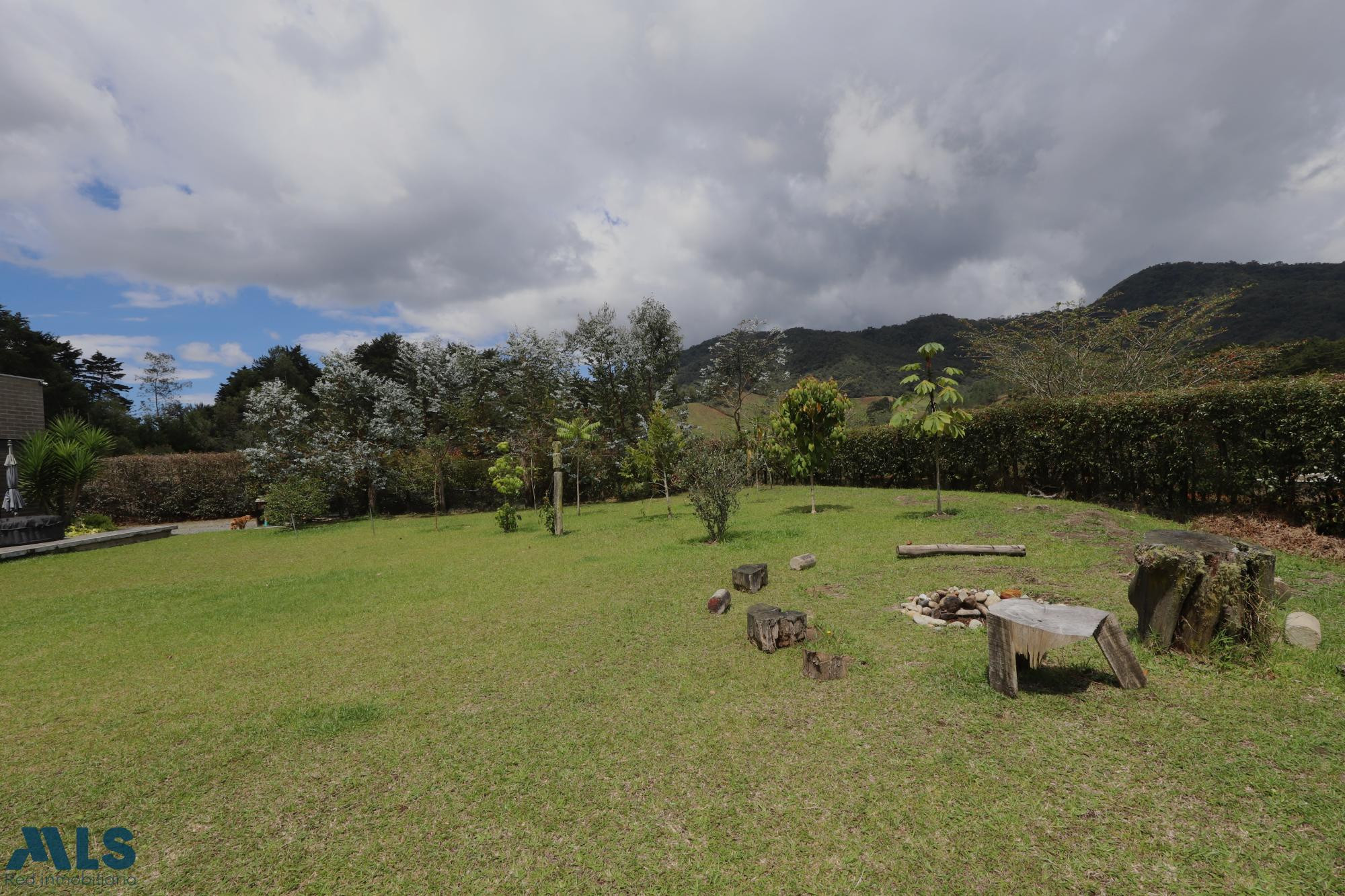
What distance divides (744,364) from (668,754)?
25333mm

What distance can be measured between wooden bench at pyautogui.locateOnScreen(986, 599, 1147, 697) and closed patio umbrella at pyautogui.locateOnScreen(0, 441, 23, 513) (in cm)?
2102

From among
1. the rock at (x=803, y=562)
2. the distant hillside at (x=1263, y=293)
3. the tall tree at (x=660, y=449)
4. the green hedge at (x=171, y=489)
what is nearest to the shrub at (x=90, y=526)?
the green hedge at (x=171, y=489)

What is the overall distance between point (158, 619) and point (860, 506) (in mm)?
13193

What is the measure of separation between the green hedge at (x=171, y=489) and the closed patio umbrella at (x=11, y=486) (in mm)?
4184

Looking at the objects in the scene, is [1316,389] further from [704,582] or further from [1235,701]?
[704,582]

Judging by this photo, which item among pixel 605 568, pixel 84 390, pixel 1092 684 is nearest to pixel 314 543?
pixel 605 568

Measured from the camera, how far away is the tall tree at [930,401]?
1048cm

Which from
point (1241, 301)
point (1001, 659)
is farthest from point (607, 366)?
point (1241, 301)

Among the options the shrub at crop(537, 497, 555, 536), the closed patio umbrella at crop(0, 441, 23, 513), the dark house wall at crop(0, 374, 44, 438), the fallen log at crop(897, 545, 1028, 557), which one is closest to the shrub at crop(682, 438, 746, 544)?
the fallen log at crop(897, 545, 1028, 557)

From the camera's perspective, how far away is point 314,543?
1325cm

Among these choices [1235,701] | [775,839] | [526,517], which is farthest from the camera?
[526,517]

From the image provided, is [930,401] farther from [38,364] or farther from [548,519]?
[38,364]

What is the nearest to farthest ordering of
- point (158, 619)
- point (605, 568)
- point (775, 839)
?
point (775, 839), point (158, 619), point (605, 568)

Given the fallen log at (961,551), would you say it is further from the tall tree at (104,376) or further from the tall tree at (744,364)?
the tall tree at (104,376)
